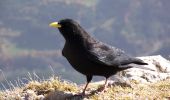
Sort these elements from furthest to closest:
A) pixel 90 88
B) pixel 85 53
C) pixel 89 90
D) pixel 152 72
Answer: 1. pixel 152 72
2. pixel 90 88
3. pixel 89 90
4. pixel 85 53

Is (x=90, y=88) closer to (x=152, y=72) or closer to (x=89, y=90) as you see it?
(x=89, y=90)

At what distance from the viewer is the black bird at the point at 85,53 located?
9148 mm

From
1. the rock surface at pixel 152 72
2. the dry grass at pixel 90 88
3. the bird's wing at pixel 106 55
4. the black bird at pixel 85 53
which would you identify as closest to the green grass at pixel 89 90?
the dry grass at pixel 90 88

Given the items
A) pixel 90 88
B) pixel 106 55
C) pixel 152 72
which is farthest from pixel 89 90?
pixel 152 72

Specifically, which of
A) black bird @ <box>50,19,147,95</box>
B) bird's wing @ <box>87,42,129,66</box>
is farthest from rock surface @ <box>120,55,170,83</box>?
black bird @ <box>50,19,147,95</box>

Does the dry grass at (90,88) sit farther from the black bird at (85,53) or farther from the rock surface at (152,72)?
the rock surface at (152,72)

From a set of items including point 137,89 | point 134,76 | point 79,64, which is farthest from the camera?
point 134,76

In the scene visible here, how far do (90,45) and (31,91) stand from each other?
1.84 meters

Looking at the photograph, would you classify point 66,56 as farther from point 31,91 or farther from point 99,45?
point 31,91

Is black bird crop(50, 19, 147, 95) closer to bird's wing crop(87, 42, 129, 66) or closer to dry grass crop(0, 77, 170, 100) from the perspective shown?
bird's wing crop(87, 42, 129, 66)

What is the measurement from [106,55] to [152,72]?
2642mm

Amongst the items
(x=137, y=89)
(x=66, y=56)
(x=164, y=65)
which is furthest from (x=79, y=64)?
(x=164, y=65)

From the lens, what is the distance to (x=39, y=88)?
1052 centimetres

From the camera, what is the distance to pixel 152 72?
11.9m
